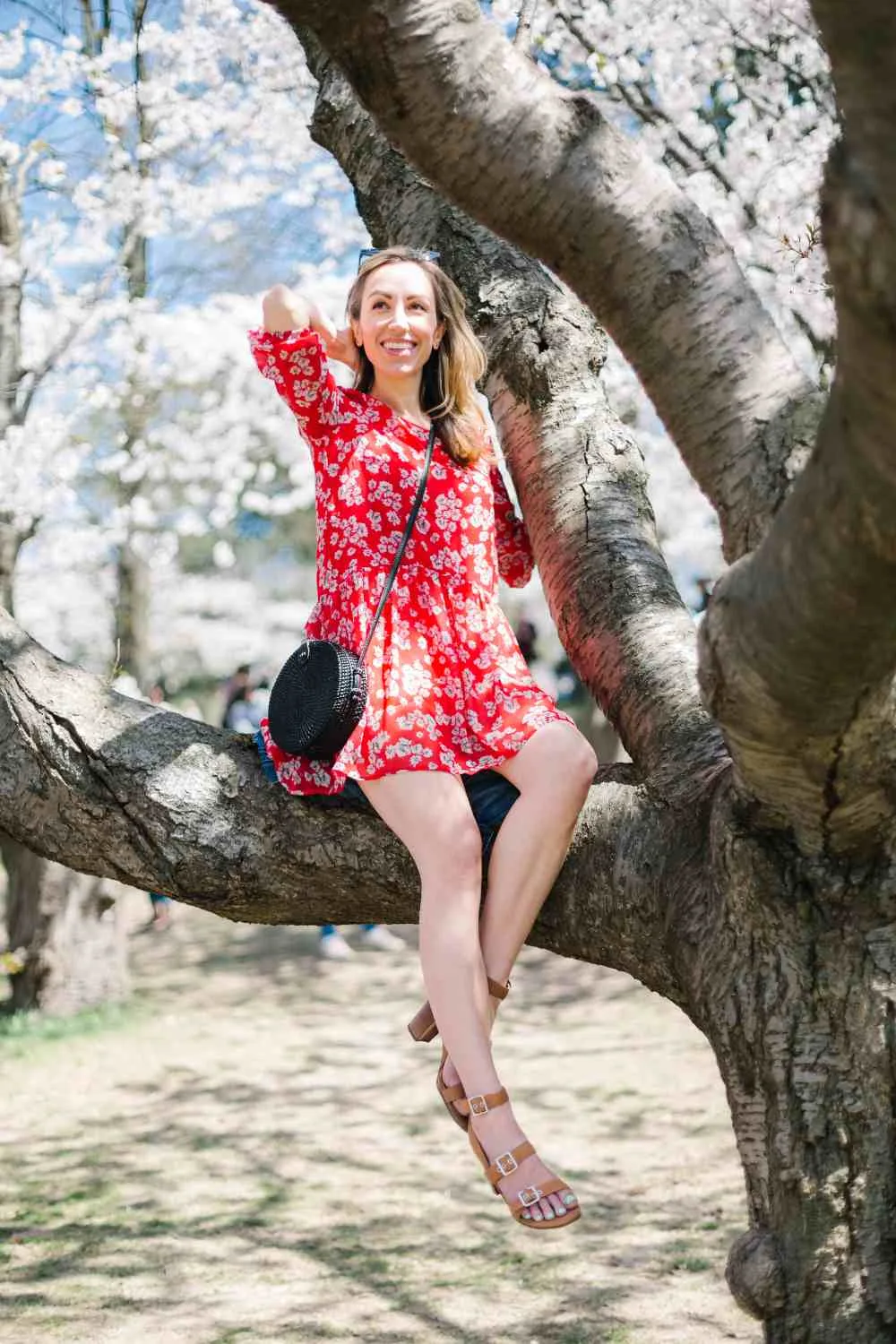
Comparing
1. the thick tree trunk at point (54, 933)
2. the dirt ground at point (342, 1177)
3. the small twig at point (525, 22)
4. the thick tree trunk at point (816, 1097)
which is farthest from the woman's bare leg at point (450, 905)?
the thick tree trunk at point (54, 933)

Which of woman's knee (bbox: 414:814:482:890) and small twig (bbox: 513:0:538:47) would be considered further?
small twig (bbox: 513:0:538:47)

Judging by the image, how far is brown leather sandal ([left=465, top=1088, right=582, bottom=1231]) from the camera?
7.72 ft

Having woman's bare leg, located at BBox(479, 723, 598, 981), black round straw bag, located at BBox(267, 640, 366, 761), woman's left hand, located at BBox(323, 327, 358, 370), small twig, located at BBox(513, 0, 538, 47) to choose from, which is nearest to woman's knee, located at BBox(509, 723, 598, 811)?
woman's bare leg, located at BBox(479, 723, 598, 981)

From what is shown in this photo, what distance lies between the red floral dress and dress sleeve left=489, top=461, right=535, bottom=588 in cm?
22

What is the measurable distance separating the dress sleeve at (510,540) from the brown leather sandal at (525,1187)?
1.19 metres

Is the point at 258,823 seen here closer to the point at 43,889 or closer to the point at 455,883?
the point at 455,883

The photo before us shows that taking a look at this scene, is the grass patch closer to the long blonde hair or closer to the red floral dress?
the red floral dress

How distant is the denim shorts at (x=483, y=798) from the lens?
2.60 m

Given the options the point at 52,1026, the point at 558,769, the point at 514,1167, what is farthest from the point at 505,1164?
the point at 52,1026

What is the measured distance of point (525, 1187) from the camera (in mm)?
2373

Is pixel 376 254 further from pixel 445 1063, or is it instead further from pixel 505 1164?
pixel 505 1164

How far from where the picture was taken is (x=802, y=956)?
2.17 m

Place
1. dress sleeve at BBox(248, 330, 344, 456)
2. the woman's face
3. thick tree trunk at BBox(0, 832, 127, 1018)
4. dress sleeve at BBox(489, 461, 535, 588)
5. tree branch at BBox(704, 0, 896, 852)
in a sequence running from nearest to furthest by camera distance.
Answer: tree branch at BBox(704, 0, 896, 852), dress sleeve at BBox(248, 330, 344, 456), the woman's face, dress sleeve at BBox(489, 461, 535, 588), thick tree trunk at BBox(0, 832, 127, 1018)

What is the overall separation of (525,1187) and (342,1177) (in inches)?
138
